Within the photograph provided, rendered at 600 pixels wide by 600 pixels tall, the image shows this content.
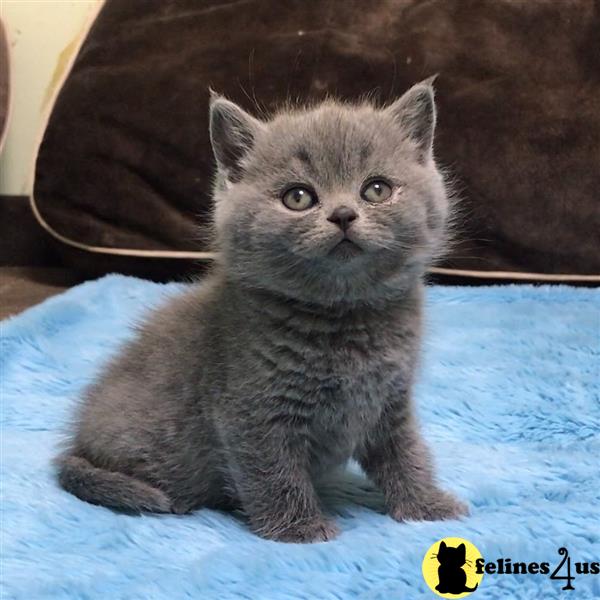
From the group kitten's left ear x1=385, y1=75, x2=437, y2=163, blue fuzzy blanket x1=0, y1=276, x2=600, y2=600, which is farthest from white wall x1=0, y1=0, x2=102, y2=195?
kitten's left ear x1=385, y1=75, x2=437, y2=163

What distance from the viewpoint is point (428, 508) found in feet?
3.38


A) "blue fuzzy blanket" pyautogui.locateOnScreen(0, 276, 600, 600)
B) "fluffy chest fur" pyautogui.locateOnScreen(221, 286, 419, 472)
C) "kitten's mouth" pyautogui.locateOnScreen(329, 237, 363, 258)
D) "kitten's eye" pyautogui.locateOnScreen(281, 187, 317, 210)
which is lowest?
"blue fuzzy blanket" pyautogui.locateOnScreen(0, 276, 600, 600)

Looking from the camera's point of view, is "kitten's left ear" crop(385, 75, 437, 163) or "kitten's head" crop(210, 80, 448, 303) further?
"kitten's left ear" crop(385, 75, 437, 163)

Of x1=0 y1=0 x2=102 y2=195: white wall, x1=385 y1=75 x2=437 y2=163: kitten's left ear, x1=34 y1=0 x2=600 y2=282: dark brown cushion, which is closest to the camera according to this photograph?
x1=385 y1=75 x2=437 y2=163: kitten's left ear

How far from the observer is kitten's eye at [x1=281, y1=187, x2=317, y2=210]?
94 cm

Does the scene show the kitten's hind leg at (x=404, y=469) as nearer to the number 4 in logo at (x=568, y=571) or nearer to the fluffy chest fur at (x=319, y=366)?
the fluffy chest fur at (x=319, y=366)

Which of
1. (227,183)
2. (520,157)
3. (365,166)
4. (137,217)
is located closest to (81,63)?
(137,217)

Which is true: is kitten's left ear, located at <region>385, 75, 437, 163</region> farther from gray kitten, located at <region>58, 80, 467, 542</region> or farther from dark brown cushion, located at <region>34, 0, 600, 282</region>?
dark brown cushion, located at <region>34, 0, 600, 282</region>

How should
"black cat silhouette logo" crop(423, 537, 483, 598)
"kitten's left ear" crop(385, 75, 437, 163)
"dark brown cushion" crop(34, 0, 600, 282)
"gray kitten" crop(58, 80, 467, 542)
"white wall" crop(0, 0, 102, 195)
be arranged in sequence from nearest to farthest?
1. "black cat silhouette logo" crop(423, 537, 483, 598)
2. "gray kitten" crop(58, 80, 467, 542)
3. "kitten's left ear" crop(385, 75, 437, 163)
4. "dark brown cushion" crop(34, 0, 600, 282)
5. "white wall" crop(0, 0, 102, 195)

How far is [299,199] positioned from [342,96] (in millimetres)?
1186

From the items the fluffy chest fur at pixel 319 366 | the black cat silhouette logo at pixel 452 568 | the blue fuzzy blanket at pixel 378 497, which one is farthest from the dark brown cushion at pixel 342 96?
the black cat silhouette logo at pixel 452 568

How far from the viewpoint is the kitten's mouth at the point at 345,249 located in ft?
2.97

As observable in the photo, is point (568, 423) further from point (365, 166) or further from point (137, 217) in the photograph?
point (137, 217)

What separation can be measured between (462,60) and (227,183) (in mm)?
1213
